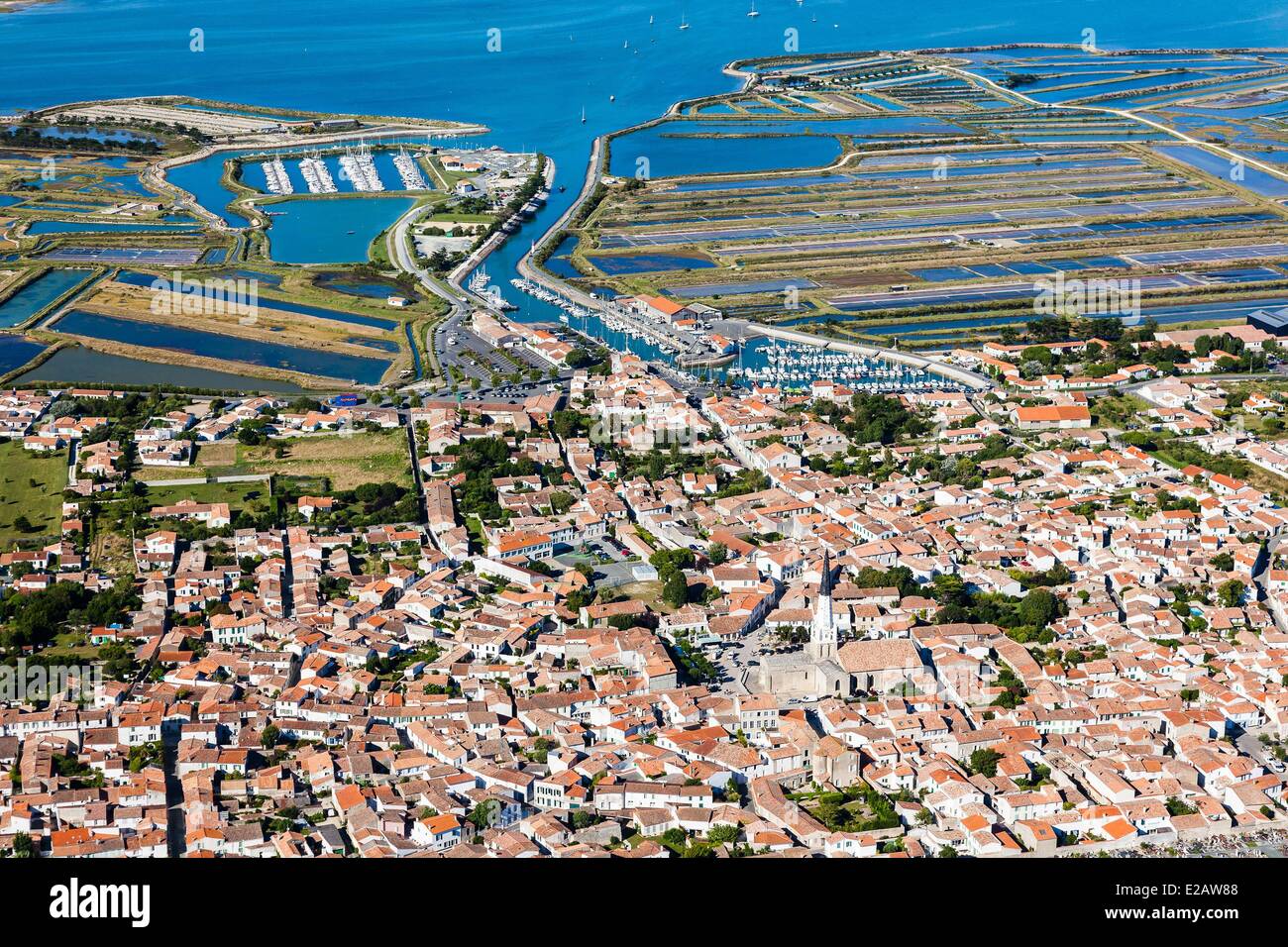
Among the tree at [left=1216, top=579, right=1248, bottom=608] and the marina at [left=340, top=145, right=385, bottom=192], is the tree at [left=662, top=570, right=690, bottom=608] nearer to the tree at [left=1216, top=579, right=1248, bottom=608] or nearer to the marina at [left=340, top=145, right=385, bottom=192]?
the tree at [left=1216, top=579, right=1248, bottom=608]

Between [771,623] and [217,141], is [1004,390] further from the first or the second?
[217,141]

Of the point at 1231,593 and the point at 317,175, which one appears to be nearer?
the point at 1231,593

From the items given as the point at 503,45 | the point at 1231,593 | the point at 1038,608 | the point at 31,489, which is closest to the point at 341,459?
the point at 31,489

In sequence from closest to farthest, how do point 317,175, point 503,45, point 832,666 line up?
point 832,666, point 317,175, point 503,45

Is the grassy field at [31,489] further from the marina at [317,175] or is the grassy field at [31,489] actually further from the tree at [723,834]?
the marina at [317,175]

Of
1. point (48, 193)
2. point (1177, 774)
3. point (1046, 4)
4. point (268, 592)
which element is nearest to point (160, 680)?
point (268, 592)

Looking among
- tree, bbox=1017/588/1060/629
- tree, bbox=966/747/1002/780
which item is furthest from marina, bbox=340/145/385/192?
tree, bbox=966/747/1002/780
